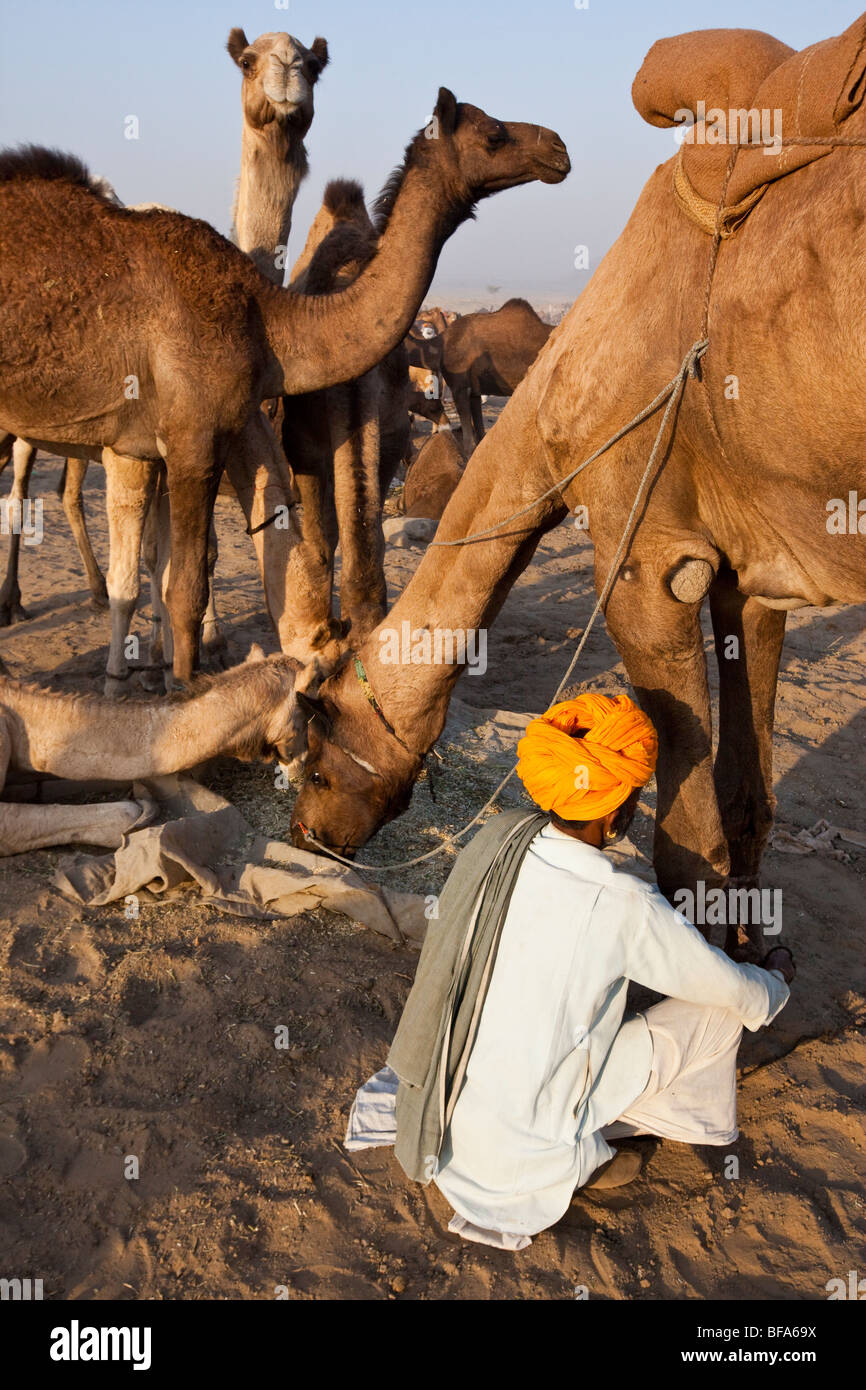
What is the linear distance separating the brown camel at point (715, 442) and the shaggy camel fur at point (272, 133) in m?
4.31

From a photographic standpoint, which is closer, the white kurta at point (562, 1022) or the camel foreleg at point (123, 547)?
the white kurta at point (562, 1022)

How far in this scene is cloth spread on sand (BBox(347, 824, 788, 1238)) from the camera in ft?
9.03

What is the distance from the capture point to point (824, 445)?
9.99 feet

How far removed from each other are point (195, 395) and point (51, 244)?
1058 millimetres

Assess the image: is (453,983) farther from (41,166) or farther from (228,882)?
(41,166)

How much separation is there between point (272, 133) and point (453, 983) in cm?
634

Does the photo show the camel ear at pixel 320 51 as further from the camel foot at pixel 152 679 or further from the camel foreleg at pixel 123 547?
the camel foot at pixel 152 679

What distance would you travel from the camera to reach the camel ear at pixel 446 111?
19.8 feet

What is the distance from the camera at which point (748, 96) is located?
10.1ft

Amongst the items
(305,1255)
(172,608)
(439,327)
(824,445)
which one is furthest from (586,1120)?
(439,327)

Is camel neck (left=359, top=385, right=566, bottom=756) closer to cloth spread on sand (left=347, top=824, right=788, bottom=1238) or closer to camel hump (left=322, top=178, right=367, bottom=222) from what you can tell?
cloth spread on sand (left=347, top=824, right=788, bottom=1238)

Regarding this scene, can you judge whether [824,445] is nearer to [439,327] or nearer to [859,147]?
[859,147]

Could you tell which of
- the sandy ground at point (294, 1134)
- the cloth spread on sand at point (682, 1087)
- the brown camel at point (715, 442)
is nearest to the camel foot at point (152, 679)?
the sandy ground at point (294, 1134)

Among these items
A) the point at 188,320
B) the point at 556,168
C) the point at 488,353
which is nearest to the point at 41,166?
the point at 188,320
